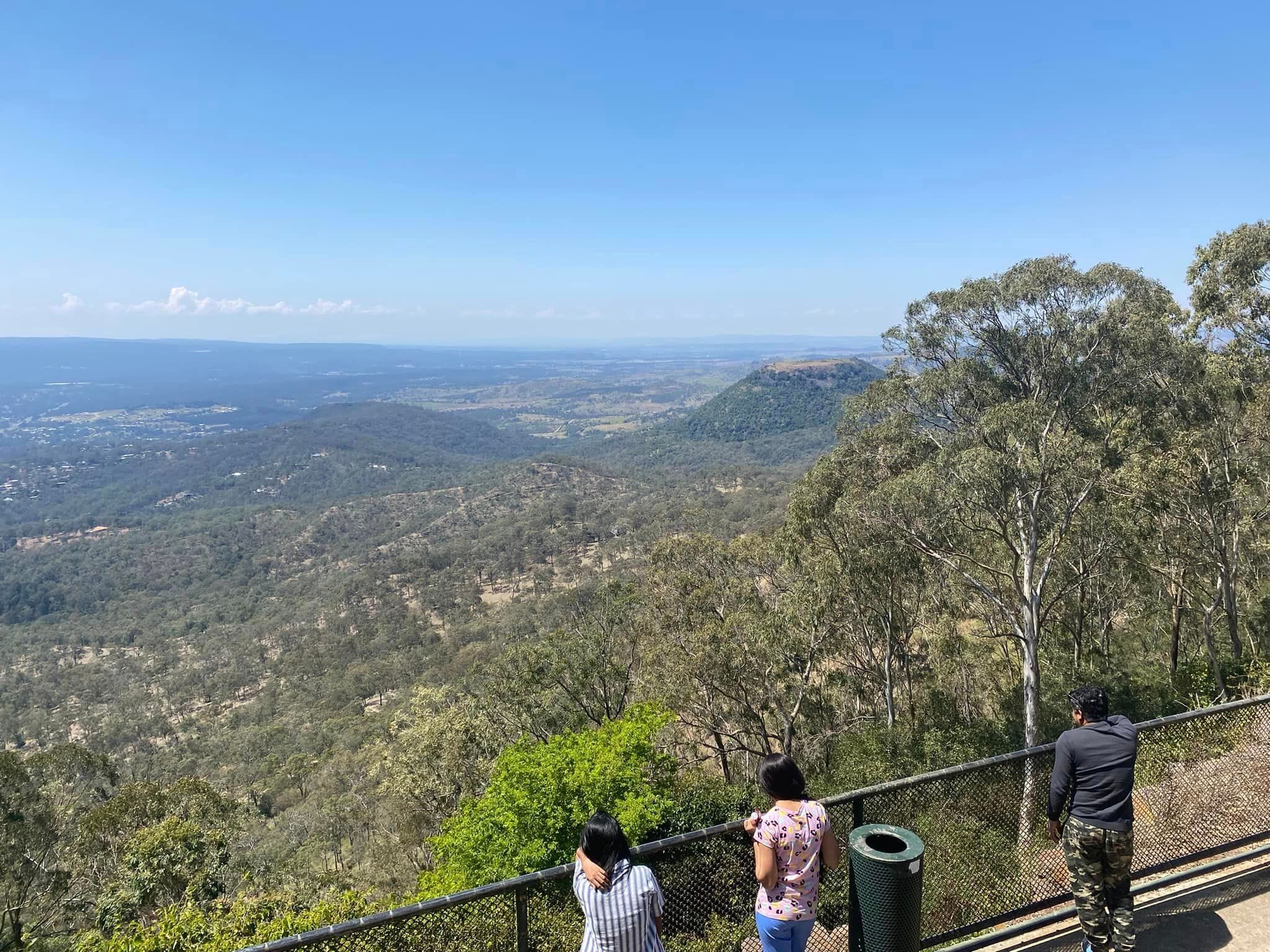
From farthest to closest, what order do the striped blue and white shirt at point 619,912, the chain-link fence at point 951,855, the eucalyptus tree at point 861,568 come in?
the eucalyptus tree at point 861,568 → the chain-link fence at point 951,855 → the striped blue and white shirt at point 619,912

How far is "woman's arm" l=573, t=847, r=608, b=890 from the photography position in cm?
309

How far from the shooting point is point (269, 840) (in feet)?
103

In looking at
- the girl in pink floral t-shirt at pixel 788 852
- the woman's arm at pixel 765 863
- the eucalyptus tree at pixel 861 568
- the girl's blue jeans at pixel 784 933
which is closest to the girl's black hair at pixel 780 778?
the girl in pink floral t-shirt at pixel 788 852

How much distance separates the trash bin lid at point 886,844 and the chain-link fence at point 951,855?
198mm

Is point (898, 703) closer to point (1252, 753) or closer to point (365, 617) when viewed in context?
point (1252, 753)

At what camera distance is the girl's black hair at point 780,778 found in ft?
11.0

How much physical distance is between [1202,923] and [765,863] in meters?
3.30

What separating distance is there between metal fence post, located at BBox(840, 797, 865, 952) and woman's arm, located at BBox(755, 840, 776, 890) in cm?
Result: 75

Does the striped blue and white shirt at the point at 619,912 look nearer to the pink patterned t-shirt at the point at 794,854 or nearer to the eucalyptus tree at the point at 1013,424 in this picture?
the pink patterned t-shirt at the point at 794,854

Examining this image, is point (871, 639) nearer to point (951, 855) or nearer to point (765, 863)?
point (951, 855)

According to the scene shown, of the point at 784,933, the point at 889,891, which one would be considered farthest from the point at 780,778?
the point at 889,891

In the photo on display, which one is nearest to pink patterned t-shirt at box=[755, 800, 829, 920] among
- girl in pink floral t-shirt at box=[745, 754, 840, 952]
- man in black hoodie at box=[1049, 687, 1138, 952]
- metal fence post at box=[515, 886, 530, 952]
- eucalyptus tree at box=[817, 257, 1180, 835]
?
girl in pink floral t-shirt at box=[745, 754, 840, 952]

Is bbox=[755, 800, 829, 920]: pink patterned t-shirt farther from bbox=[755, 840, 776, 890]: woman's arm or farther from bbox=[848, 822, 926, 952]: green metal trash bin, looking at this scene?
bbox=[848, 822, 926, 952]: green metal trash bin

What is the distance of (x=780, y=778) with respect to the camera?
132 inches
